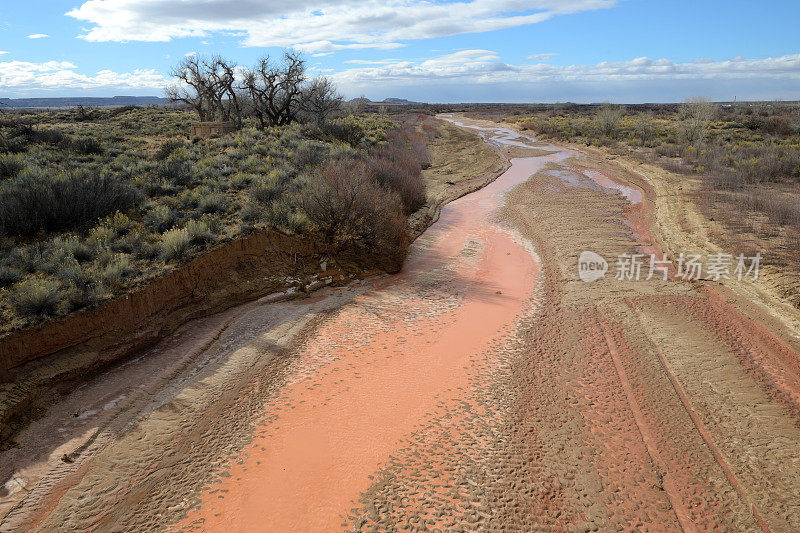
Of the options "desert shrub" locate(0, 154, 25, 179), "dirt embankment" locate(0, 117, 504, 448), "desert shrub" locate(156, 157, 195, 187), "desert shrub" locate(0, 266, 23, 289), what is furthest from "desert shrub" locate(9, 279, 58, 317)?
"desert shrub" locate(0, 154, 25, 179)

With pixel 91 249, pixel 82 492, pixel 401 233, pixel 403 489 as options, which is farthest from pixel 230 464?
pixel 401 233

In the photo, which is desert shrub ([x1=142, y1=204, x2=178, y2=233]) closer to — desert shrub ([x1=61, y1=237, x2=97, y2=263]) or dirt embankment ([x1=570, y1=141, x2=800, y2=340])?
desert shrub ([x1=61, y1=237, x2=97, y2=263])

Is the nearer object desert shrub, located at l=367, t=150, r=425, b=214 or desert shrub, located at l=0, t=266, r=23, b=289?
desert shrub, located at l=0, t=266, r=23, b=289

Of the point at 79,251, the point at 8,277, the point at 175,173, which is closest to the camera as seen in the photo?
the point at 8,277

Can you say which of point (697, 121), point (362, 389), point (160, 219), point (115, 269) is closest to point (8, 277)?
point (115, 269)

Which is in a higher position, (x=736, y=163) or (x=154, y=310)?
(x=736, y=163)

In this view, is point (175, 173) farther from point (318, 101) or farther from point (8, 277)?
point (318, 101)
